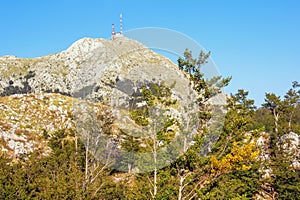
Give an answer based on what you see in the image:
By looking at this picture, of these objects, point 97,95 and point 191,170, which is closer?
point 191,170

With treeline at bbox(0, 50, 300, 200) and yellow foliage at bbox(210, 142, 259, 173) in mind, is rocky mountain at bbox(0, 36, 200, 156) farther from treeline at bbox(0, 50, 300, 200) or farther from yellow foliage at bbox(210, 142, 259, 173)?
yellow foliage at bbox(210, 142, 259, 173)

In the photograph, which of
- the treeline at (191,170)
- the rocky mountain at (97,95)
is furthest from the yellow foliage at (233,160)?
the rocky mountain at (97,95)

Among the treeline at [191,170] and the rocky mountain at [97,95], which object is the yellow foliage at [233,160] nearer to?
the treeline at [191,170]

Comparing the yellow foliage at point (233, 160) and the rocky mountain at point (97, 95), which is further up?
the rocky mountain at point (97, 95)

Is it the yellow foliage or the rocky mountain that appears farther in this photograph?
the yellow foliage

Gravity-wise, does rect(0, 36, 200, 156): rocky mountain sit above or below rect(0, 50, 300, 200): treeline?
above

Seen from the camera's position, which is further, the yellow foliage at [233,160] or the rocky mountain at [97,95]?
A: the yellow foliage at [233,160]

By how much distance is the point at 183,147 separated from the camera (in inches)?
637

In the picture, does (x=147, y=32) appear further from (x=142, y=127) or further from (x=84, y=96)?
(x=84, y=96)

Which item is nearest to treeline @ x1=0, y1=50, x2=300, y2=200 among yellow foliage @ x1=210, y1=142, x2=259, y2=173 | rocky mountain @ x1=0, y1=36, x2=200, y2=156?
yellow foliage @ x1=210, y1=142, x2=259, y2=173

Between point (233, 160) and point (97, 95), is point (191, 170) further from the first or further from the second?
point (97, 95)

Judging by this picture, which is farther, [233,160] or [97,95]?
[97,95]

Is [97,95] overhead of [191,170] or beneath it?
overhead

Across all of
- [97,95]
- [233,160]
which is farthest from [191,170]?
[97,95]
